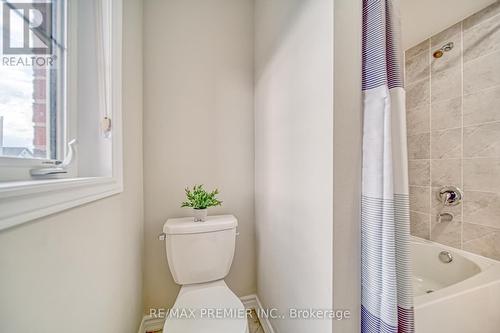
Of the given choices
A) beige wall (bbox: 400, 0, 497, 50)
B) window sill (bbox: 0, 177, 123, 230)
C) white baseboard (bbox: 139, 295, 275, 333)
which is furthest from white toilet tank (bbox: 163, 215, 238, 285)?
beige wall (bbox: 400, 0, 497, 50)

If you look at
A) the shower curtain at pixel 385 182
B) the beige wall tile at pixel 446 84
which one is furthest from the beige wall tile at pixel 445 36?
the shower curtain at pixel 385 182

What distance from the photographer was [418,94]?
1.67 meters

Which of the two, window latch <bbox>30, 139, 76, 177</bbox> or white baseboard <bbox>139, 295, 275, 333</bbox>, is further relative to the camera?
white baseboard <bbox>139, 295, 275, 333</bbox>

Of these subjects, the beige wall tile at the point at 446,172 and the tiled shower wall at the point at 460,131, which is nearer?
the tiled shower wall at the point at 460,131

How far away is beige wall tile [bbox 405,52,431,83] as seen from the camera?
5.25ft

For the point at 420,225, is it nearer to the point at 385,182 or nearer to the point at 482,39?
the point at 482,39

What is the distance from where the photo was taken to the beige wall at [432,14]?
4.00ft

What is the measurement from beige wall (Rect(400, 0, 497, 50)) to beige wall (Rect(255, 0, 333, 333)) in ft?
2.90

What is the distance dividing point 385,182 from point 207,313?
3.26 feet

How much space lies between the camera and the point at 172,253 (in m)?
1.16

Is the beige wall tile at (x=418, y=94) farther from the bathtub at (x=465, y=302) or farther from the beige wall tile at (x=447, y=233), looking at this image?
the bathtub at (x=465, y=302)

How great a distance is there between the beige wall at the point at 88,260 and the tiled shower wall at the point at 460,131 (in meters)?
2.17

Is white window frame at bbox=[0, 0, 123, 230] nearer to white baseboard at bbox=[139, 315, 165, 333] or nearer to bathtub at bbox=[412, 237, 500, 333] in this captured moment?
white baseboard at bbox=[139, 315, 165, 333]

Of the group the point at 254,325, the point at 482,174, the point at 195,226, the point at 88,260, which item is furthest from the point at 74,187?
the point at 482,174
